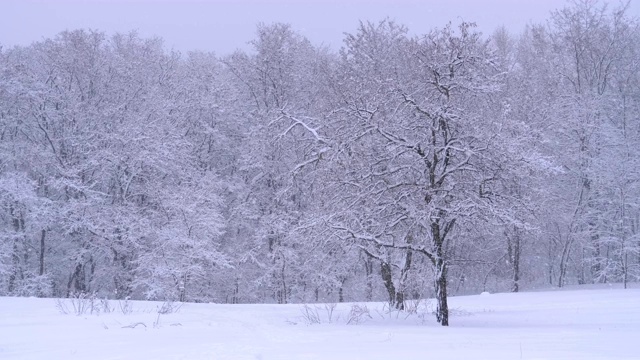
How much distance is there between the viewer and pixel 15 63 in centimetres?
2734

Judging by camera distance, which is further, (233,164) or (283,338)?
(233,164)

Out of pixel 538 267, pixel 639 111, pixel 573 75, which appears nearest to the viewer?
pixel 639 111

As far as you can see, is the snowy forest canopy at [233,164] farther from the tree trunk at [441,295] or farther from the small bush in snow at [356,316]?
the tree trunk at [441,295]

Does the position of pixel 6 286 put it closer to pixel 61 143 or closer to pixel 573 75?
pixel 61 143

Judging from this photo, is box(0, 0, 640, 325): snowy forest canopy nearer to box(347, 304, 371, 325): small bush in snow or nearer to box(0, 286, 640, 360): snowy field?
box(347, 304, 371, 325): small bush in snow

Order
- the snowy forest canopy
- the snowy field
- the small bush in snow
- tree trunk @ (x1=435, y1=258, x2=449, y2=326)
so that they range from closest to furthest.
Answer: the snowy field < the small bush in snow < tree trunk @ (x1=435, y1=258, x2=449, y2=326) < the snowy forest canopy

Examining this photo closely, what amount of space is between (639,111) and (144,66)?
2774cm

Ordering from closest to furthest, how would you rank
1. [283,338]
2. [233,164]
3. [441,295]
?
[283,338]
[441,295]
[233,164]

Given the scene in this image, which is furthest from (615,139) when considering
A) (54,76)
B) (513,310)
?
(54,76)

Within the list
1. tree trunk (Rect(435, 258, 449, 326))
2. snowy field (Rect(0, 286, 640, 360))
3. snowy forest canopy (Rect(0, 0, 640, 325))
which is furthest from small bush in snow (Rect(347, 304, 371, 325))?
snowy forest canopy (Rect(0, 0, 640, 325))

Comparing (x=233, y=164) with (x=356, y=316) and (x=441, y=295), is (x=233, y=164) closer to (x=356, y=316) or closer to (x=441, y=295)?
(x=356, y=316)

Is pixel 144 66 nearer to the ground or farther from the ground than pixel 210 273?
farther from the ground

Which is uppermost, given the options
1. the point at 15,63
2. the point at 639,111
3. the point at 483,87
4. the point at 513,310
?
the point at 15,63

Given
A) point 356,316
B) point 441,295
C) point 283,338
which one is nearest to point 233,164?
point 356,316
